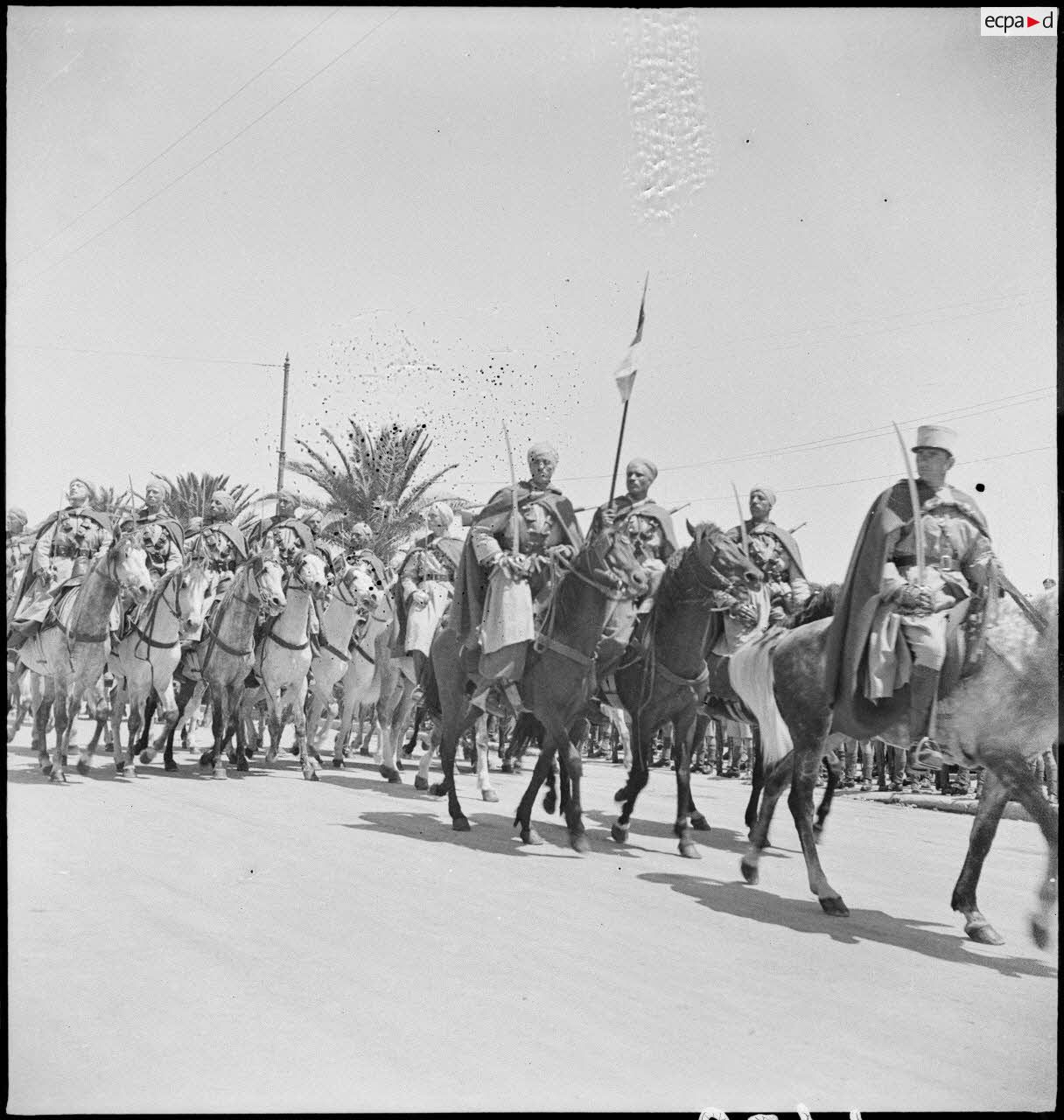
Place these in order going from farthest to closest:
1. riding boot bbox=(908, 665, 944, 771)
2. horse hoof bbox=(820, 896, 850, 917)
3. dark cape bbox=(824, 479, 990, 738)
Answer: horse hoof bbox=(820, 896, 850, 917), dark cape bbox=(824, 479, 990, 738), riding boot bbox=(908, 665, 944, 771)

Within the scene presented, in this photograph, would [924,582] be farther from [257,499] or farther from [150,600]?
[257,499]

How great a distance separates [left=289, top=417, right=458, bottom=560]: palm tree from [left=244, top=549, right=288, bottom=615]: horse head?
2.25m

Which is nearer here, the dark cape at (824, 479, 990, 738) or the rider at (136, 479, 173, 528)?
the dark cape at (824, 479, 990, 738)

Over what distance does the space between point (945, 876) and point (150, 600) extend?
343 inches

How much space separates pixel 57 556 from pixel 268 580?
2.59 m

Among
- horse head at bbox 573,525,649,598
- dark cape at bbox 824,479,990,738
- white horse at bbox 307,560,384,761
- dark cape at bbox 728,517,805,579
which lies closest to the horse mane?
dark cape at bbox 728,517,805,579

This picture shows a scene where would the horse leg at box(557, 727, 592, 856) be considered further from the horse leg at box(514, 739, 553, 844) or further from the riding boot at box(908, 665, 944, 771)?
the riding boot at box(908, 665, 944, 771)

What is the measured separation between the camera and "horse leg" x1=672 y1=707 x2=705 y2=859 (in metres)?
9.34

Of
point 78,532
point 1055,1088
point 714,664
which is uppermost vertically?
point 78,532

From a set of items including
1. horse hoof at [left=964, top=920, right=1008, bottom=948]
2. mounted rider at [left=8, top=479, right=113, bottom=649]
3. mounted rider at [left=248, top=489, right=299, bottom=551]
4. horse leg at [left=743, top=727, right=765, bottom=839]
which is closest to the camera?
horse hoof at [left=964, top=920, right=1008, bottom=948]

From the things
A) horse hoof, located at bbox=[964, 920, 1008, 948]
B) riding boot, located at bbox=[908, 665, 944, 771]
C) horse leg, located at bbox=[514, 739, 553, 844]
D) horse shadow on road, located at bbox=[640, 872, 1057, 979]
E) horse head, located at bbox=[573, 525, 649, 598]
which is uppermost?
horse head, located at bbox=[573, 525, 649, 598]

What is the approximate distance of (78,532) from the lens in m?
13.2

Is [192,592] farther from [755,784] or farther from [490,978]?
[490,978]

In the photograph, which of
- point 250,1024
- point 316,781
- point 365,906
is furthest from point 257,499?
point 250,1024
